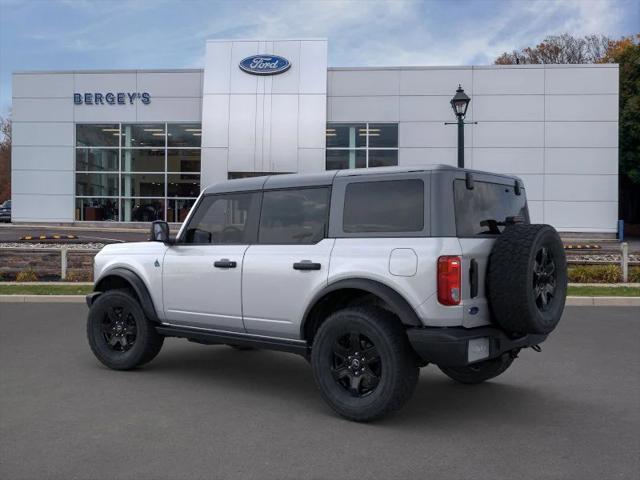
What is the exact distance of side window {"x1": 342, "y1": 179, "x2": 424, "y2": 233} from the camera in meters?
4.74

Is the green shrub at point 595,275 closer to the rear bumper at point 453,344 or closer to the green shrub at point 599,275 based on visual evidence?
the green shrub at point 599,275

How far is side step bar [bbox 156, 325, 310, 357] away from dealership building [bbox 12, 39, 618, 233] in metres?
24.3

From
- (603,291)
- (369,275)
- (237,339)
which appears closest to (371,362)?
(369,275)

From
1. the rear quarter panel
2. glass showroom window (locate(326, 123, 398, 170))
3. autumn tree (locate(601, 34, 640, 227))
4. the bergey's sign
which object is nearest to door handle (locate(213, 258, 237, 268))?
the rear quarter panel

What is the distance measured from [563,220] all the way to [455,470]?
28366 millimetres

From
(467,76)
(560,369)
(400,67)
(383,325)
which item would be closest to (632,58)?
(467,76)

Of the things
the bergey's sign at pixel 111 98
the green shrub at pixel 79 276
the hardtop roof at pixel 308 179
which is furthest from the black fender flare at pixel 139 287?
the bergey's sign at pixel 111 98

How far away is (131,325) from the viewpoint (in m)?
6.57

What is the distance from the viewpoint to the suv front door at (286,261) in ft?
16.8

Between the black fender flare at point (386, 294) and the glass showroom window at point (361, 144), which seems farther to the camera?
the glass showroom window at point (361, 144)

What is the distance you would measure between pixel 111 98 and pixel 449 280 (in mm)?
31368

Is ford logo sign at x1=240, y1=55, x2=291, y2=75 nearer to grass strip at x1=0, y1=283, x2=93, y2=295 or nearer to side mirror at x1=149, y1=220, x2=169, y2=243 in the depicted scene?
grass strip at x1=0, y1=283, x2=93, y2=295

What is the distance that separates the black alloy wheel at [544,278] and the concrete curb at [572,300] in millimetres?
7323

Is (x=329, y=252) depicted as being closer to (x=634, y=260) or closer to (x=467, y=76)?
(x=634, y=260)
